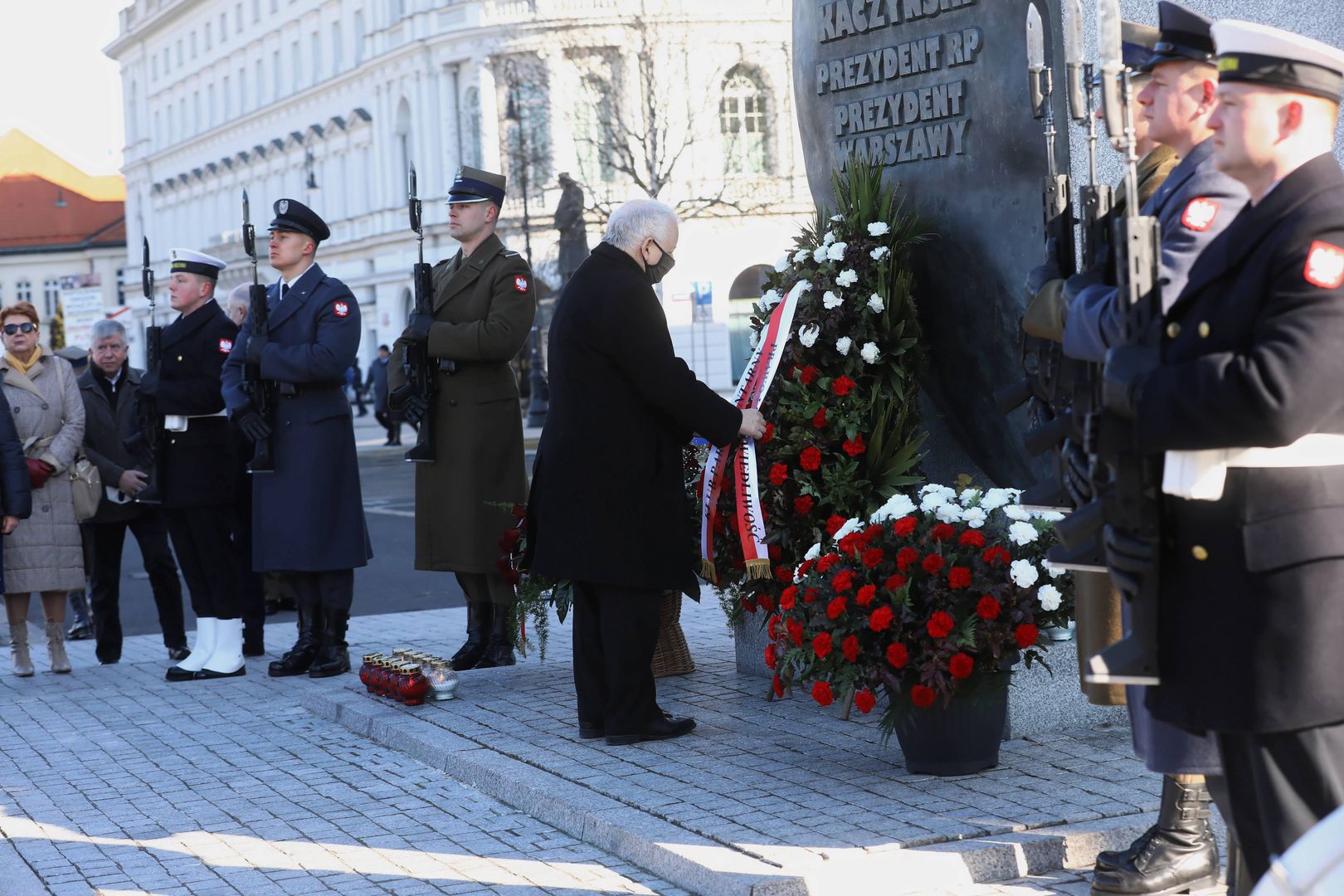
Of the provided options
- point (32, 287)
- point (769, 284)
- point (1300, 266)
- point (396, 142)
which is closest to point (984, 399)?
point (769, 284)

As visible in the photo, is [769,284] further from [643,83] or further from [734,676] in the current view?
[643,83]

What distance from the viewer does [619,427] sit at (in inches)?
242

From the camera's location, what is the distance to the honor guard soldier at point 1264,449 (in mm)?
3076

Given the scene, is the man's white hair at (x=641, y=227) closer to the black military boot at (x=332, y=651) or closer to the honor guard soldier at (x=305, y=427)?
the honor guard soldier at (x=305, y=427)

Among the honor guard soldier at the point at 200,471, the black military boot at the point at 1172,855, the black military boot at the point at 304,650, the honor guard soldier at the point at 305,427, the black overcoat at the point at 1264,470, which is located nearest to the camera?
the black overcoat at the point at 1264,470

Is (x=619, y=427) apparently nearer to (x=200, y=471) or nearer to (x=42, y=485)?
(x=200, y=471)

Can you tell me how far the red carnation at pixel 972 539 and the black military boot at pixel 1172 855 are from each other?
3.73 ft

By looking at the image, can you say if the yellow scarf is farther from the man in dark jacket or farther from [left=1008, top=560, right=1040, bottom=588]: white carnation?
[left=1008, top=560, right=1040, bottom=588]: white carnation

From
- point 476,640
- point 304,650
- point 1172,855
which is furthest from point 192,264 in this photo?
point 1172,855

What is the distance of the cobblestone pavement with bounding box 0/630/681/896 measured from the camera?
16.6 ft

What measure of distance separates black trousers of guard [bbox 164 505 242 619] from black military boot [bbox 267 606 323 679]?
14.3 inches

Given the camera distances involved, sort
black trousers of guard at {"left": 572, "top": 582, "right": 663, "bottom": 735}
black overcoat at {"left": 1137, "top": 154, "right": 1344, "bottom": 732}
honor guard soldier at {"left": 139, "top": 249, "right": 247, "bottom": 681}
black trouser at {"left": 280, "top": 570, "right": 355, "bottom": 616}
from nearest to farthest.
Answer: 1. black overcoat at {"left": 1137, "top": 154, "right": 1344, "bottom": 732}
2. black trousers of guard at {"left": 572, "top": 582, "right": 663, "bottom": 735}
3. black trouser at {"left": 280, "top": 570, "right": 355, "bottom": 616}
4. honor guard soldier at {"left": 139, "top": 249, "right": 247, "bottom": 681}

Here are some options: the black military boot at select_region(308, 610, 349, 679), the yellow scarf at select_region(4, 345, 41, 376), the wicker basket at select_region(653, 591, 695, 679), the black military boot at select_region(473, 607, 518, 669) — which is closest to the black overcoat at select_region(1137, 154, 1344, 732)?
the wicker basket at select_region(653, 591, 695, 679)

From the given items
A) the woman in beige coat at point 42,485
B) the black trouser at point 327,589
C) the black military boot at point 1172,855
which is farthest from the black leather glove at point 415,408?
the black military boot at point 1172,855
